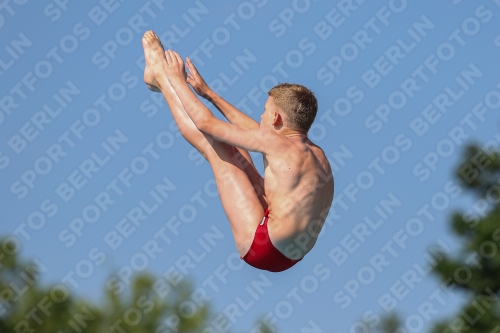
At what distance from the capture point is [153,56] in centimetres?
932

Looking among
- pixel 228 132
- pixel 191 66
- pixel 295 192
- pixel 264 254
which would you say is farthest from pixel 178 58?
pixel 264 254

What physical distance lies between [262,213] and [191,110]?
1099 mm

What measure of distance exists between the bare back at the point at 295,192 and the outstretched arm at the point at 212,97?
3.25ft

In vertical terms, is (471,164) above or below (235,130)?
above

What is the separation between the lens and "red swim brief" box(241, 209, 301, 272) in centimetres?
872

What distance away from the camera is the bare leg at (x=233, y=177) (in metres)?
8.84

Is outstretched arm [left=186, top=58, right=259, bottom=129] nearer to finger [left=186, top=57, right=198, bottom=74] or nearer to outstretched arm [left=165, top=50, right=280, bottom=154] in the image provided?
finger [left=186, top=57, right=198, bottom=74]

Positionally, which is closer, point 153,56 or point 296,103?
point 296,103

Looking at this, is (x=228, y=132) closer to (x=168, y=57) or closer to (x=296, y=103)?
(x=296, y=103)

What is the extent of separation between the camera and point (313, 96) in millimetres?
8680

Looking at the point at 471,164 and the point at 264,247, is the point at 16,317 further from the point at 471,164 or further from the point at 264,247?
the point at 264,247

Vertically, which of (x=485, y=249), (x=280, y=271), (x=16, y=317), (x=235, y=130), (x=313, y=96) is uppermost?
(x=485, y=249)

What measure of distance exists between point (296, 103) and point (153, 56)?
1.54 m

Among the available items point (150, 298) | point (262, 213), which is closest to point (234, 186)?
point (262, 213)
